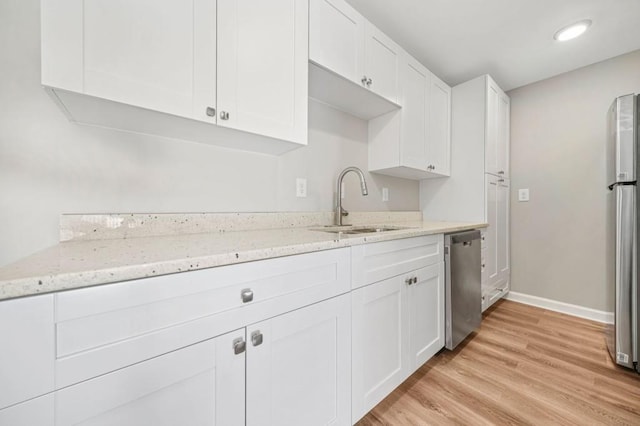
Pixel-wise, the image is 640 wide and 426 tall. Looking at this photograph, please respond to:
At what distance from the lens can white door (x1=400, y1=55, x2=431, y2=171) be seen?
1906 millimetres

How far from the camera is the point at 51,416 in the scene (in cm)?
47

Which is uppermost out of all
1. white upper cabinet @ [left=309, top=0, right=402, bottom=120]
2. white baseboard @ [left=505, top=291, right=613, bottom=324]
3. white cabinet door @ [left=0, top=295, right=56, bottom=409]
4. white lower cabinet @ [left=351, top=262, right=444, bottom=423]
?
white upper cabinet @ [left=309, top=0, right=402, bottom=120]

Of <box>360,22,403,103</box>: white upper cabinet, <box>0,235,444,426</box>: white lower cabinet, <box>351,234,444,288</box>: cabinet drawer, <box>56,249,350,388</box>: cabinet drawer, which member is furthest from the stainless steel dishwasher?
<box>56,249,350,388</box>: cabinet drawer

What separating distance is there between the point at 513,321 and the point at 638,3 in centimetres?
245

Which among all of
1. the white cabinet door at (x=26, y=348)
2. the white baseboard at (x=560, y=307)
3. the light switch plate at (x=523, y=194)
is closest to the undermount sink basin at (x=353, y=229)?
the white cabinet door at (x=26, y=348)

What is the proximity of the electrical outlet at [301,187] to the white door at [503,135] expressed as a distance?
2089 millimetres

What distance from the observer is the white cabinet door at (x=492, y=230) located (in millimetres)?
2277

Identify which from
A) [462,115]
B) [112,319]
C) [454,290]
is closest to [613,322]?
[454,290]

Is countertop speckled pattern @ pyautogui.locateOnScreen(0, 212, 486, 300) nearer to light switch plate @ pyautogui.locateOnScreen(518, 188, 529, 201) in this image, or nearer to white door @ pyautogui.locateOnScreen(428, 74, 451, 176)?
white door @ pyautogui.locateOnScreen(428, 74, 451, 176)

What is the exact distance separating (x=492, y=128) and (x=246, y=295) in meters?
2.70

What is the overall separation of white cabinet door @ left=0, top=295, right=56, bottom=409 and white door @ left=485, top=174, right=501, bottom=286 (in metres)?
2.72

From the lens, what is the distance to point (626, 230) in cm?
151

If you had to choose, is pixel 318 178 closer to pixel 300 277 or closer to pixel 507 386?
pixel 300 277

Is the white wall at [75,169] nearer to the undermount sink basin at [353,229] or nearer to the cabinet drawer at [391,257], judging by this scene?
the undermount sink basin at [353,229]
